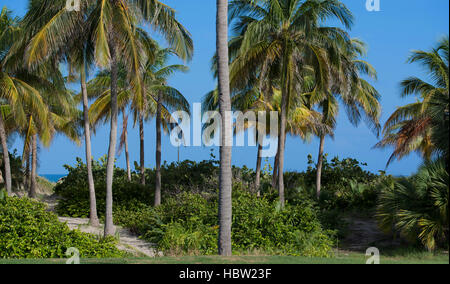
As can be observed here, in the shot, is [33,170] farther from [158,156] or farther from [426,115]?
[426,115]

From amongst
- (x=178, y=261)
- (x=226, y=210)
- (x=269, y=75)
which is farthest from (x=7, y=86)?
(x=178, y=261)

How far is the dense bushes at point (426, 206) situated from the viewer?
12773 mm

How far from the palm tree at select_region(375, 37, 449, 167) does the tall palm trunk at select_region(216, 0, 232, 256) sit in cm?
558

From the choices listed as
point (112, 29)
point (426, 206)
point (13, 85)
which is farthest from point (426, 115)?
point (13, 85)

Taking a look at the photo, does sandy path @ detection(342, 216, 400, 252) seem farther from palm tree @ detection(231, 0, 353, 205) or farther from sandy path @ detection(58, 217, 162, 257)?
sandy path @ detection(58, 217, 162, 257)

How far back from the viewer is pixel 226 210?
11.9 m

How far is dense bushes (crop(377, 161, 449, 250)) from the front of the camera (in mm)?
12773

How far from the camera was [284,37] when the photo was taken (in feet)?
64.5

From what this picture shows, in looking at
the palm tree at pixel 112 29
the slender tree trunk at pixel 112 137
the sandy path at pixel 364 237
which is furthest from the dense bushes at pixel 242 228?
the palm tree at pixel 112 29

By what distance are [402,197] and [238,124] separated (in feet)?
42.9

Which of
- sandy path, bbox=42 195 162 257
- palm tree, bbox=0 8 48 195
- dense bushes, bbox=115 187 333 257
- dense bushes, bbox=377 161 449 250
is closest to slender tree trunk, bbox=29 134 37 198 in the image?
palm tree, bbox=0 8 48 195

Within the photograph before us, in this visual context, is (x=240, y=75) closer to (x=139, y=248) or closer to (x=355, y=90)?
(x=355, y=90)

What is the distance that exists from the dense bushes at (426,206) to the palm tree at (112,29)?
9.00m

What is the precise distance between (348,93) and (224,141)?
40.0 ft
